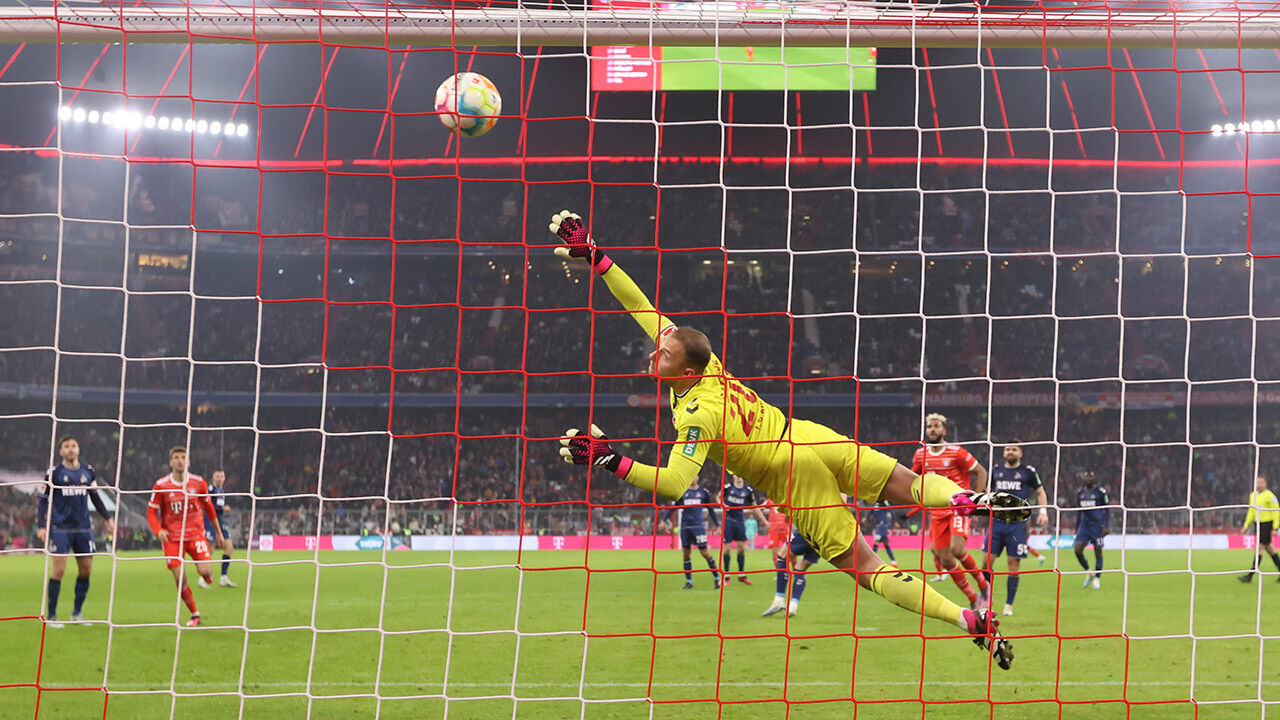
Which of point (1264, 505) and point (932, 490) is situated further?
point (1264, 505)

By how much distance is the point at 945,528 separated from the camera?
9.43 m

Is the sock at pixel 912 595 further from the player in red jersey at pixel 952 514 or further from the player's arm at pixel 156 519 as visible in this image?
the player's arm at pixel 156 519

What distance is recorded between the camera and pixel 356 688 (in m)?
7.21

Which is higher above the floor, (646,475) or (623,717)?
(646,475)

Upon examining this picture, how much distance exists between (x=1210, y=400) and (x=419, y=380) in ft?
66.6

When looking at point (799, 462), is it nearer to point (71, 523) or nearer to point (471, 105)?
point (471, 105)

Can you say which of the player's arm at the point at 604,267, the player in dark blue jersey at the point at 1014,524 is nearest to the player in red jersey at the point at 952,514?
the player in dark blue jersey at the point at 1014,524

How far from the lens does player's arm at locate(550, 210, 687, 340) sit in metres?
5.28

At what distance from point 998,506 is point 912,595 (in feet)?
2.09

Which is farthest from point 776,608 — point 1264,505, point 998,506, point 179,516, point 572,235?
point 1264,505

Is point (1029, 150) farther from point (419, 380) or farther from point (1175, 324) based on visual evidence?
point (419, 380)

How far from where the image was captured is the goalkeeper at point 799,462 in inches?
201

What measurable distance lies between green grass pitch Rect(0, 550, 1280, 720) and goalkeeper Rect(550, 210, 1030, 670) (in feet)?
1.39

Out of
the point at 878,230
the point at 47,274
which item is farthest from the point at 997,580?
the point at 47,274
